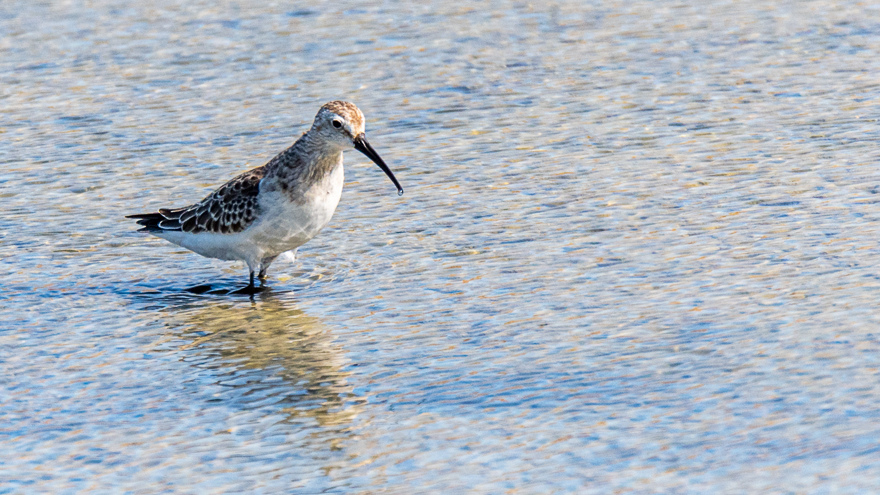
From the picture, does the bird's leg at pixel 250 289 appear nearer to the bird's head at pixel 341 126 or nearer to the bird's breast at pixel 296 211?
the bird's breast at pixel 296 211

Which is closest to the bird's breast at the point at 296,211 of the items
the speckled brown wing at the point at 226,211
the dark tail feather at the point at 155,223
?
the speckled brown wing at the point at 226,211

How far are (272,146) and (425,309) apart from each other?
4.54 metres

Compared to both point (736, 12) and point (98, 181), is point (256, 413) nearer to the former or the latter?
point (98, 181)

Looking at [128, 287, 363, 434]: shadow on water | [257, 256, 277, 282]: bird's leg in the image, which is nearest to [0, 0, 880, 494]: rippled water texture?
[128, 287, 363, 434]: shadow on water

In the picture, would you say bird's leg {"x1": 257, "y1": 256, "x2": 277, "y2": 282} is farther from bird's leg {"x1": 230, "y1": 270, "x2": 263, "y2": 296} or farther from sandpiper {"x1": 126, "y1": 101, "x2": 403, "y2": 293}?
bird's leg {"x1": 230, "y1": 270, "x2": 263, "y2": 296}

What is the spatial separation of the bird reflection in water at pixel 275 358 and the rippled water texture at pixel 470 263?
0.09 ft

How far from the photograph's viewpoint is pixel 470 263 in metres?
9.72

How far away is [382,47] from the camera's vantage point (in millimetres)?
16016

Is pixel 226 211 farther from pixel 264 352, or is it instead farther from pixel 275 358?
pixel 275 358

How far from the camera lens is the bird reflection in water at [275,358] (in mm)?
7438

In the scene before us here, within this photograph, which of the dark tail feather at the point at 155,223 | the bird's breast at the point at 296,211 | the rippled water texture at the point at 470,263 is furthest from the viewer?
the dark tail feather at the point at 155,223

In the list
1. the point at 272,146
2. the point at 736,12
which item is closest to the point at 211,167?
the point at 272,146

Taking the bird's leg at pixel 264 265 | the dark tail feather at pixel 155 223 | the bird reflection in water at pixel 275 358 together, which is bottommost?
the bird reflection in water at pixel 275 358

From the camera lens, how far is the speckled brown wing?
9805mm
